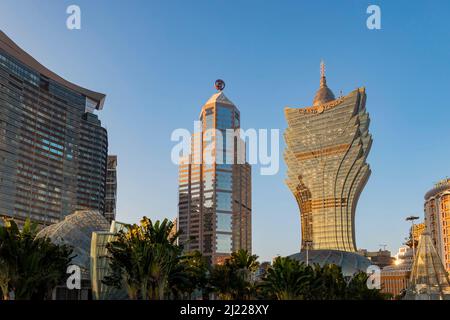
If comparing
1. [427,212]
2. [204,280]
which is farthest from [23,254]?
[427,212]

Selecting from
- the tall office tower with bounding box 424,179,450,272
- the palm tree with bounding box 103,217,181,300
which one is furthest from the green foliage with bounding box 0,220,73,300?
the tall office tower with bounding box 424,179,450,272

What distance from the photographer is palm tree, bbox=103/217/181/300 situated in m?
62.2

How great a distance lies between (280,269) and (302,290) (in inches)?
196

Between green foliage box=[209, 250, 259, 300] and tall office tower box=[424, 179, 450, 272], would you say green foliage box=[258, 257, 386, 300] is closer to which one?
green foliage box=[209, 250, 259, 300]

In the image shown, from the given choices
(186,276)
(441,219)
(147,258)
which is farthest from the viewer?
(441,219)

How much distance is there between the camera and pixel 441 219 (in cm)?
18262

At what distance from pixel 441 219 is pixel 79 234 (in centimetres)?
13121

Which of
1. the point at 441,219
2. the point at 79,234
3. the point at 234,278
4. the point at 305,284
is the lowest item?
the point at 305,284

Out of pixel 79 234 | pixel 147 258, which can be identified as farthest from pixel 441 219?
pixel 147 258

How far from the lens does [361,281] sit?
100312 mm

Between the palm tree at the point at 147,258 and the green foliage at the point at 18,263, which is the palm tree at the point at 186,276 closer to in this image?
the palm tree at the point at 147,258

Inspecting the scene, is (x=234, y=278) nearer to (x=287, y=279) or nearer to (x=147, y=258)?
(x=287, y=279)

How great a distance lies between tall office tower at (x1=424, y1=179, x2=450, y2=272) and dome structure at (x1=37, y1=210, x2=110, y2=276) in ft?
401
